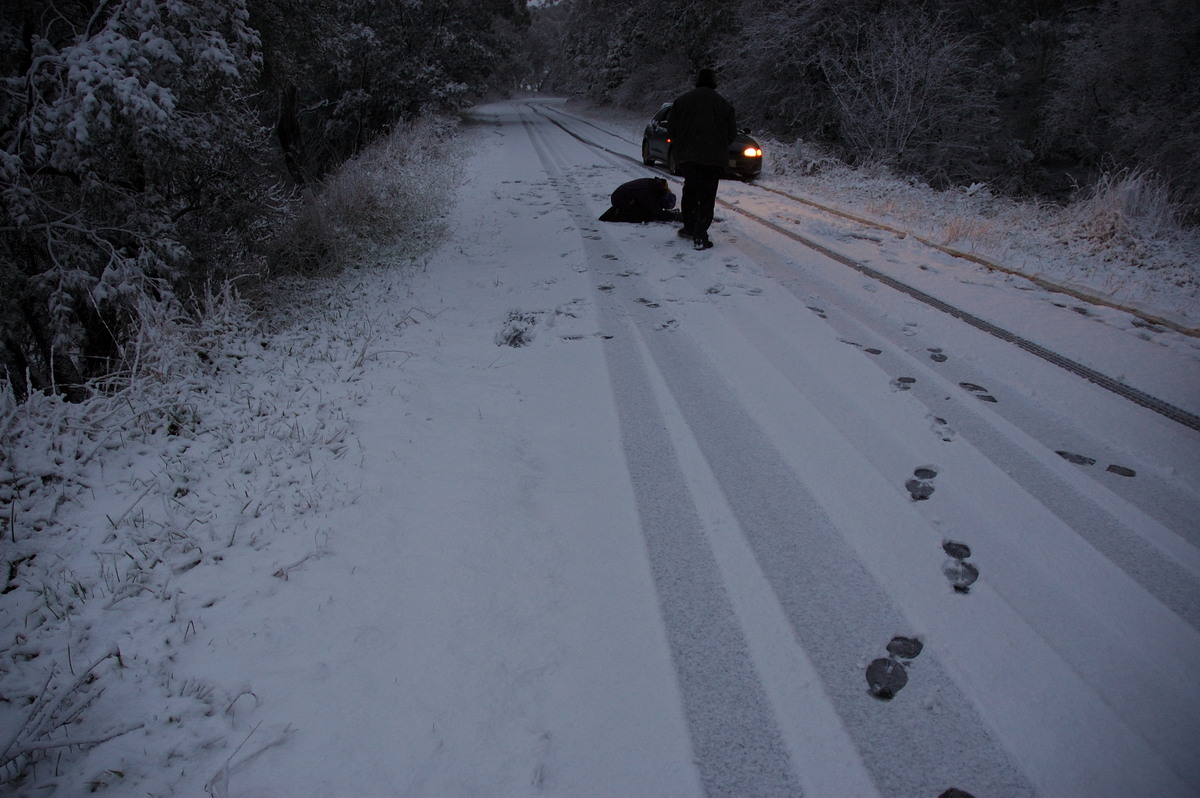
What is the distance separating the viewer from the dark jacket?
6.55 meters

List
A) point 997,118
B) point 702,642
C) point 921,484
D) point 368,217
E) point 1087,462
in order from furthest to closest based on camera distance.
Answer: point 997,118
point 368,217
point 1087,462
point 921,484
point 702,642

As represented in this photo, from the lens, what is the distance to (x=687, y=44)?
2433 cm

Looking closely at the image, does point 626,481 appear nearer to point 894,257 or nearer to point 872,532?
point 872,532

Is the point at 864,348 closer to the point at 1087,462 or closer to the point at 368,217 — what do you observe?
the point at 1087,462

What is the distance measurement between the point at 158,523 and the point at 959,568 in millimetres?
3395

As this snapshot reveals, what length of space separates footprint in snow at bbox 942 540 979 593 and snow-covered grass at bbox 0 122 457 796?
2.47m

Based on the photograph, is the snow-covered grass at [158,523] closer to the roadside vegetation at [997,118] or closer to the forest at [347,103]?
the forest at [347,103]

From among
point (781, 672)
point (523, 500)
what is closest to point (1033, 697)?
point (781, 672)

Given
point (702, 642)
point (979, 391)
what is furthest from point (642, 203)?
point (702, 642)

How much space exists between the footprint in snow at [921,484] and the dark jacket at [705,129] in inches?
185

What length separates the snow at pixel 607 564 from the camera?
5.74ft

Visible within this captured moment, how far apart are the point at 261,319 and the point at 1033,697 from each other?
5449mm

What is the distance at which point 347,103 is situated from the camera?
18562 mm

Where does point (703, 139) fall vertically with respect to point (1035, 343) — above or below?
above
